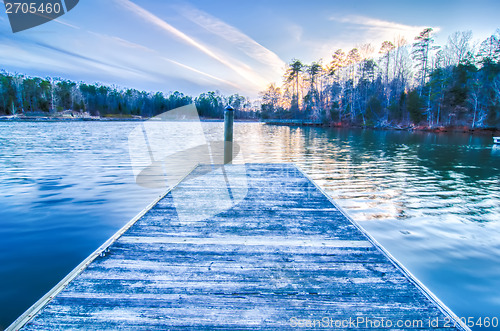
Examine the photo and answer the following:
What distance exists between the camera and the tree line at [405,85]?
39.0 metres

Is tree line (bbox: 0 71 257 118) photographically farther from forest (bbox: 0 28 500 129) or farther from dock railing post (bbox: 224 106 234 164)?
dock railing post (bbox: 224 106 234 164)

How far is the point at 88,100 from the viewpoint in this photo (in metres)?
101

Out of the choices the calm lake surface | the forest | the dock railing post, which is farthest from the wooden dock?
the forest

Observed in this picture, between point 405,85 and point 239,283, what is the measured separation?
62440 mm

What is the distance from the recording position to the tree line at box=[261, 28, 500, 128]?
39.0 meters

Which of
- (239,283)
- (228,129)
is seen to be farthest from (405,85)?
(239,283)

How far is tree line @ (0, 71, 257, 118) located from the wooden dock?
93.4 metres

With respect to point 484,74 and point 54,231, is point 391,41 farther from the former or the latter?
point 54,231

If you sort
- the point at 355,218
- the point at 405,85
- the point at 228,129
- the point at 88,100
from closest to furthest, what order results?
1. the point at 355,218
2. the point at 228,129
3. the point at 405,85
4. the point at 88,100

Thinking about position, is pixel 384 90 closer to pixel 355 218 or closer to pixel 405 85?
pixel 405 85

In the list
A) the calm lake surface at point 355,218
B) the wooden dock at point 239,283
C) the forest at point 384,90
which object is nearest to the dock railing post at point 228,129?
the calm lake surface at point 355,218

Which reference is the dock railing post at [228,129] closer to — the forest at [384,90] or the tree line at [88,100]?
the forest at [384,90]

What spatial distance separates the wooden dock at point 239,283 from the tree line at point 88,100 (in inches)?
3675

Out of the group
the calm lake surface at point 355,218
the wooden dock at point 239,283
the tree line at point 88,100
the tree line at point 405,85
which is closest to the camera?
the wooden dock at point 239,283
